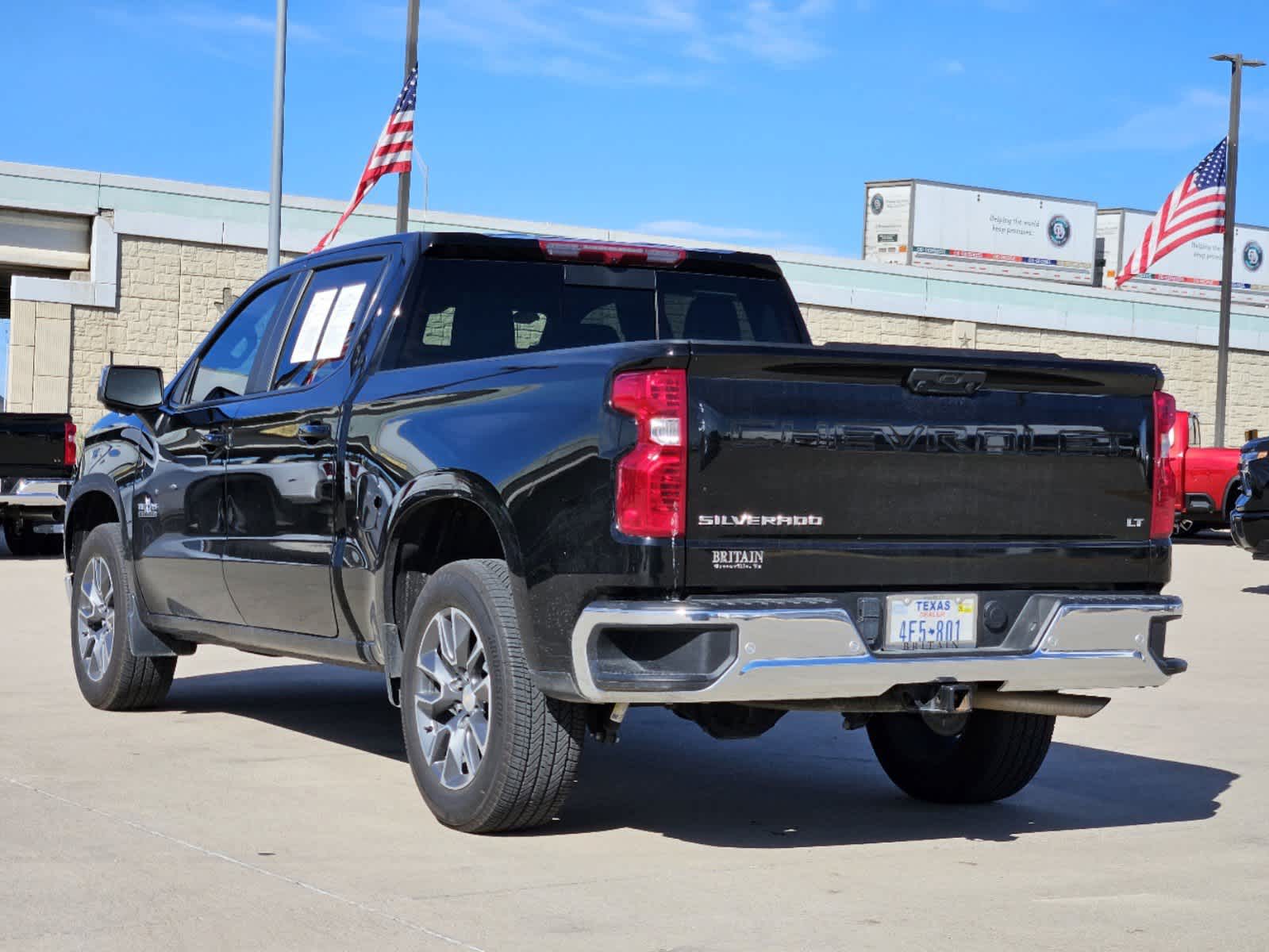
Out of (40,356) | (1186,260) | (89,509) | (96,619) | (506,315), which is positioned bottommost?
(96,619)

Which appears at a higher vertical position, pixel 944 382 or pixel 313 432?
pixel 944 382

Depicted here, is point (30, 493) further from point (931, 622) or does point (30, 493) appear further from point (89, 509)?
point (931, 622)

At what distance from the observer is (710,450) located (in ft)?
17.9

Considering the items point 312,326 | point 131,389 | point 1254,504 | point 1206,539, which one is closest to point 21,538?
point 1254,504

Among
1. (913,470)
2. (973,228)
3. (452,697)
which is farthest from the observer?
(973,228)

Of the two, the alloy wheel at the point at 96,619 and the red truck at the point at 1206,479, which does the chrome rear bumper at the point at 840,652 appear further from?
the red truck at the point at 1206,479

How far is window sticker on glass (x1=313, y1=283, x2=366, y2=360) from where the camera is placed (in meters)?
7.34

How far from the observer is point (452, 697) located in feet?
20.4

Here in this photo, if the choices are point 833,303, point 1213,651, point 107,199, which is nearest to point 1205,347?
point 833,303

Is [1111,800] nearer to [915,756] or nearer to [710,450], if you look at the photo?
[915,756]

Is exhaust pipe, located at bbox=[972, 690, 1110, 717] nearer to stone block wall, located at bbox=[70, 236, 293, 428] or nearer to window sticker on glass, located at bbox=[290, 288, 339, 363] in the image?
window sticker on glass, located at bbox=[290, 288, 339, 363]

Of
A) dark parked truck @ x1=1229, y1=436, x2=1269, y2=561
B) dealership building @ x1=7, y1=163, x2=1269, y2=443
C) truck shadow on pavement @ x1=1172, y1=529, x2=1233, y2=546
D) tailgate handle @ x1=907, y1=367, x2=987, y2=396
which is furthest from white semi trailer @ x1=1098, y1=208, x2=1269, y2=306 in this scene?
tailgate handle @ x1=907, y1=367, x2=987, y2=396

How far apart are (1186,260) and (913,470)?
67618mm

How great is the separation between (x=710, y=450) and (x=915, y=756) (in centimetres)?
225
